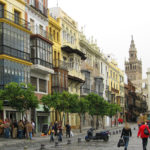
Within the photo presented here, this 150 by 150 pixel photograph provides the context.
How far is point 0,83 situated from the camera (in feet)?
99.9

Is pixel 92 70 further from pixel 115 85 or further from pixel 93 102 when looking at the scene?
pixel 115 85

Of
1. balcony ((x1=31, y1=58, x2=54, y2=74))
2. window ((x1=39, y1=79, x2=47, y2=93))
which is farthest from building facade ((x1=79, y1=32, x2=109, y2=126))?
balcony ((x1=31, y1=58, x2=54, y2=74))

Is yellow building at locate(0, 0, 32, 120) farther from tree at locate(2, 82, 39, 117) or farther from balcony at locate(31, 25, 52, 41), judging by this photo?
tree at locate(2, 82, 39, 117)

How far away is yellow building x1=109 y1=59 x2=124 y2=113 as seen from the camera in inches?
3147

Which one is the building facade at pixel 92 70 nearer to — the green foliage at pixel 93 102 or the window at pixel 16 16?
the green foliage at pixel 93 102

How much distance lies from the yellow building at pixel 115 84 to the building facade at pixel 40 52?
124ft

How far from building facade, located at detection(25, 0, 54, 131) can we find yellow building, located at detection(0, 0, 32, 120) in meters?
1.97

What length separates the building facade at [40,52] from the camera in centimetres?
3731

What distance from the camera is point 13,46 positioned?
32.5m

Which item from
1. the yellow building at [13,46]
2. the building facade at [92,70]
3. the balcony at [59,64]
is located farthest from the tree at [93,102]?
the yellow building at [13,46]

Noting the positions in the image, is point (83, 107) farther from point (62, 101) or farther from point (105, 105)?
point (105, 105)

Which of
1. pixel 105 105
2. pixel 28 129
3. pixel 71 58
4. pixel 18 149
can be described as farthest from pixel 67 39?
pixel 18 149

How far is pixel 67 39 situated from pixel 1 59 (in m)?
21.3

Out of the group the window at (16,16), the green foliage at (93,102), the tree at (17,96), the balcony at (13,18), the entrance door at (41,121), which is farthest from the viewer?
the green foliage at (93,102)
